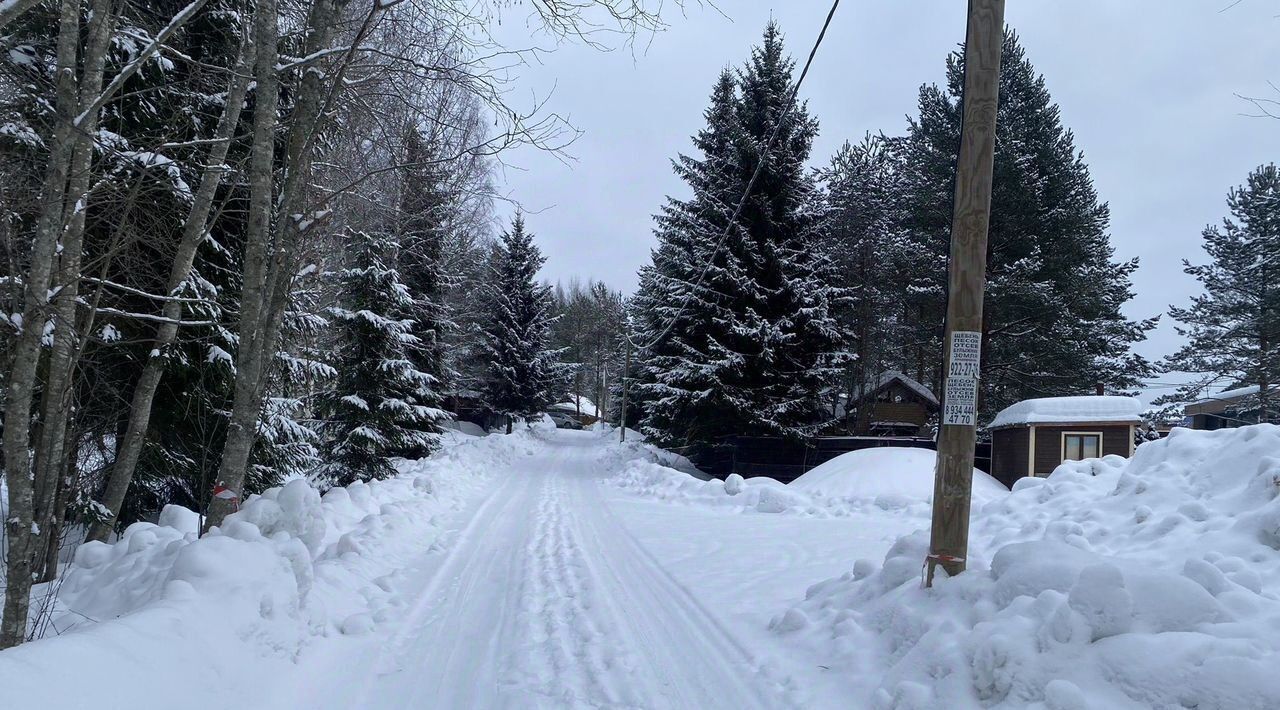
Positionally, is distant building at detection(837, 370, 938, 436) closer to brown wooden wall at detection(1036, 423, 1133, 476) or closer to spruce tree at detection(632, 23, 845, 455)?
spruce tree at detection(632, 23, 845, 455)

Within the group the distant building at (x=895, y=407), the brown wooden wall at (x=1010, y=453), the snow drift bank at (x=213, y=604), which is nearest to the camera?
the snow drift bank at (x=213, y=604)

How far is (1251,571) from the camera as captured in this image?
4.55 metres

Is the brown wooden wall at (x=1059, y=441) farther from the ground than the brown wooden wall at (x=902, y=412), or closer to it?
closer to it

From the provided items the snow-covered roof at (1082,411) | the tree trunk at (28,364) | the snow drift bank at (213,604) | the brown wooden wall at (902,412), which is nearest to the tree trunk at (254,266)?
the snow drift bank at (213,604)

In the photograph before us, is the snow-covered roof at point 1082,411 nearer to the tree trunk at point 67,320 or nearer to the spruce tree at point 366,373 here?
the spruce tree at point 366,373

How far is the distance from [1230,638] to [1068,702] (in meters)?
0.82

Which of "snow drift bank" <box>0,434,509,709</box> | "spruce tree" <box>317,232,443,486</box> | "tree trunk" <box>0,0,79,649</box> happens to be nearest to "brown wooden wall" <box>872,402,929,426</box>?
"spruce tree" <box>317,232,443,486</box>

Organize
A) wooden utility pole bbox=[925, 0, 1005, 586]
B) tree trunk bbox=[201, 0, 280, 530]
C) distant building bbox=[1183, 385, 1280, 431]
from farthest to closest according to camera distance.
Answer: distant building bbox=[1183, 385, 1280, 431], tree trunk bbox=[201, 0, 280, 530], wooden utility pole bbox=[925, 0, 1005, 586]

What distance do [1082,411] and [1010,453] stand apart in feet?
7.11

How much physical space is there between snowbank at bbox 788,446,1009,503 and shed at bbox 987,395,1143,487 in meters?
1.75

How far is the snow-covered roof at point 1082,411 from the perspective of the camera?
649 inches

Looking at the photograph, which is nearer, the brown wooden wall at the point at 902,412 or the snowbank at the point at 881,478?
the snowbank at the point at 881,478

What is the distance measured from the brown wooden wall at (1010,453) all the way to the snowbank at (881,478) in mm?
1764

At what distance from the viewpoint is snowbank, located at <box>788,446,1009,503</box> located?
44.1 feet
